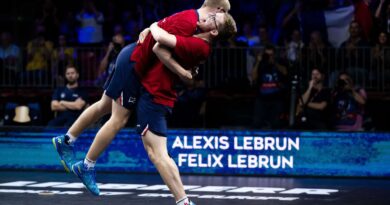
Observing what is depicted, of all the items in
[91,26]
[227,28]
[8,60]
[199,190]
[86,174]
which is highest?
[91,26]

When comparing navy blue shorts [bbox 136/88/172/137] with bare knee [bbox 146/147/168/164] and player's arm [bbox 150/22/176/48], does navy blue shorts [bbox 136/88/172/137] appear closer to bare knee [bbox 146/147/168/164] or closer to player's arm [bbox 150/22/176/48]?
bare knee [bbox 146/147/168/164]

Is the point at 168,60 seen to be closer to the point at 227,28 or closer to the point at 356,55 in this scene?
the point at 227,28

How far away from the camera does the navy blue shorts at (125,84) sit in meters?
8.76

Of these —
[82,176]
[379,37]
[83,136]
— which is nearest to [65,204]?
[82,176]

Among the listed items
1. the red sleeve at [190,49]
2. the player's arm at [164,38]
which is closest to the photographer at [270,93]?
the red sleeve at [190,49]

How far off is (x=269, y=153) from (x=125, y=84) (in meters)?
4.59

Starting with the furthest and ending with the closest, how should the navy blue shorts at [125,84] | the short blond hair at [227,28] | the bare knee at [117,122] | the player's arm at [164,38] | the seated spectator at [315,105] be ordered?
the seated spectator at [315,105], the bare knee at [117,122], the navy blue shorts at [125,84], the short blond hair at [227,28], the player's arm at [164,38]

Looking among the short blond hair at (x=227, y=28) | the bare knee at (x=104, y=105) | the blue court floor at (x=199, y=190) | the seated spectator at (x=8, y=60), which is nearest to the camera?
the short blond hair at (x=227, y=28)

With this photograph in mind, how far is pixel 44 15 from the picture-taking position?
1655 centimetres

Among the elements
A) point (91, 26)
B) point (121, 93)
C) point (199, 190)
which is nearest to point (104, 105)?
point (121, 93)

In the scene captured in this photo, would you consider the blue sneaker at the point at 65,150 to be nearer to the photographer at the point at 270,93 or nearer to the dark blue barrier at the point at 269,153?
the dark blue barrier at the point at 269,153

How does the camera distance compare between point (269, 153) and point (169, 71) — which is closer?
point (169, 71)

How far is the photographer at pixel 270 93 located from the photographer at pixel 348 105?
82cm

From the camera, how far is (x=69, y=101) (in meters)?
14.3
